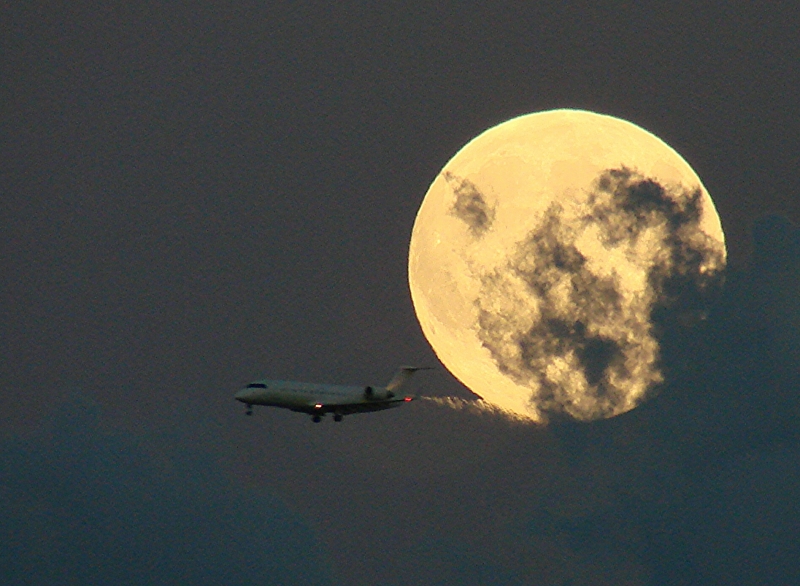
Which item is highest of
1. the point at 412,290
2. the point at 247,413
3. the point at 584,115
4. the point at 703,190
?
the point at 584,115

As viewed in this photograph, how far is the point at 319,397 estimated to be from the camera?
584ft

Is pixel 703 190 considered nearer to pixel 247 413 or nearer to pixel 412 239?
pixel 412 239

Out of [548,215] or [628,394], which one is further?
Answer: [628,394]

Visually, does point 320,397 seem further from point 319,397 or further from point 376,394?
point 376,394

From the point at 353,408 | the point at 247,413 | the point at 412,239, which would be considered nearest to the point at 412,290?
the point at 412,239

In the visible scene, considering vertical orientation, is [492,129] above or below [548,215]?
above

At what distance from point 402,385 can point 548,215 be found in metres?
36.5

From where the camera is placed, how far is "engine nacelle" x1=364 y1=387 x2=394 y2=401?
17512cm

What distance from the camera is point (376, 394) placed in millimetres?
175250

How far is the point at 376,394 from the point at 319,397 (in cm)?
885

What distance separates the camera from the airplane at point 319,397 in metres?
176

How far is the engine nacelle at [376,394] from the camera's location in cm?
Result: 17512

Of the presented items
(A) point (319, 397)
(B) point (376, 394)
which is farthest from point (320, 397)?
(B) point (376, 394)

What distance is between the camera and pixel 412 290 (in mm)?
177125
